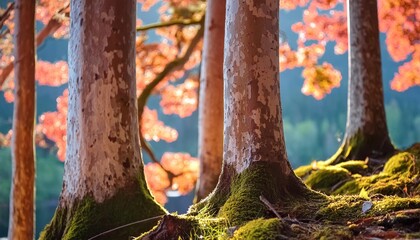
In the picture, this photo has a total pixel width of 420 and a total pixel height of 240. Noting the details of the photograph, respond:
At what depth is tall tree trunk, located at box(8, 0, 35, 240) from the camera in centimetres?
547

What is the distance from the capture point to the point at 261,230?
2.37m

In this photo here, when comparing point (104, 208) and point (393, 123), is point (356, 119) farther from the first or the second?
point (393, 123)

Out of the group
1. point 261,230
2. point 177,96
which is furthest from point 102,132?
point 177,96

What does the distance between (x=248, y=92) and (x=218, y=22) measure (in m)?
3.17

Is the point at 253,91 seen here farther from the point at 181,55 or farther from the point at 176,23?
the point at 181,55

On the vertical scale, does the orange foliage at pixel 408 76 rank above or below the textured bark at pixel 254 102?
above

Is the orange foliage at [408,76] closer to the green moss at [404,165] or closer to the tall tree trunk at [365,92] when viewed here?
the tall tree trunk at [365,92]

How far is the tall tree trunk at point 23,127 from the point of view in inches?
215

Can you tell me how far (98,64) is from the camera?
3.52 m

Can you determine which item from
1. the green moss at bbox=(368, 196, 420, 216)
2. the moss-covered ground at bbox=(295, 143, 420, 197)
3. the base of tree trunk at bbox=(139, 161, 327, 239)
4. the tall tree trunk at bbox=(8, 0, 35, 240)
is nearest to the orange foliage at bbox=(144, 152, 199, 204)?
the moss-covered ground at bbox=(295, 143, 420, 197)

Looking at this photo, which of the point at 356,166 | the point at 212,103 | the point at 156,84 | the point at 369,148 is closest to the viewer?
the point at 356,166

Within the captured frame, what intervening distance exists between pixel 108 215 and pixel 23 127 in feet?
8.74

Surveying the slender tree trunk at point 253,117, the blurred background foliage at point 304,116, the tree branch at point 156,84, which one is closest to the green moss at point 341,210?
the slender tree trunk at point 253,117

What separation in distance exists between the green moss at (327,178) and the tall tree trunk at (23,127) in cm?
330
